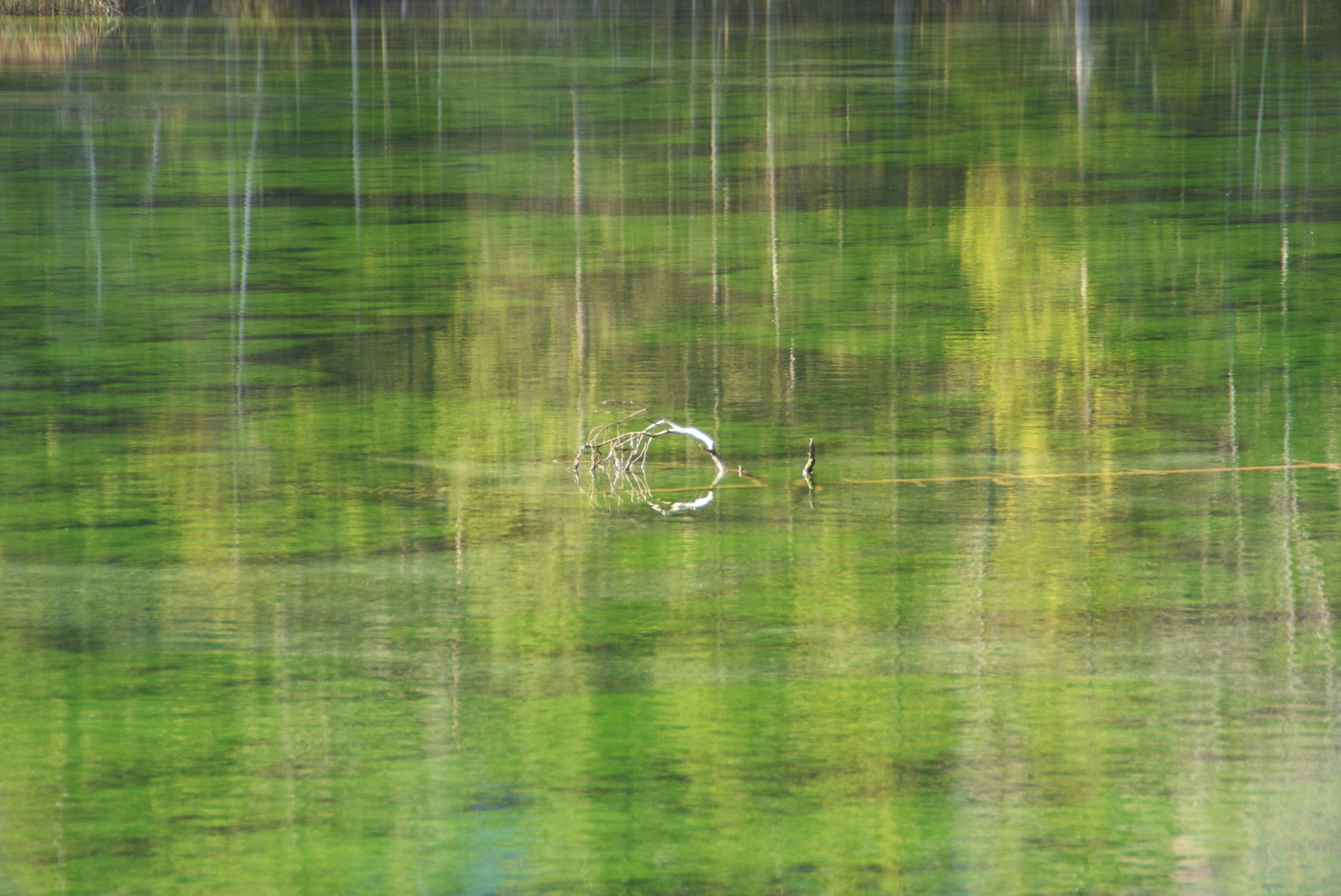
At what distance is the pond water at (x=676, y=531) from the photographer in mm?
4172

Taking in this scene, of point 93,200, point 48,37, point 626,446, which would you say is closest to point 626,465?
point 626,446

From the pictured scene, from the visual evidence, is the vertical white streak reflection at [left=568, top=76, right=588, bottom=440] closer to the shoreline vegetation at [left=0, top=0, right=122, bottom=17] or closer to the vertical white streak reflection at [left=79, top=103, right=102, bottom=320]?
the vertical white streak reflection at [left=79, top=103, right=102, bottom=320]

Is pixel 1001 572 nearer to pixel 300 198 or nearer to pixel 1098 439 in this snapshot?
pixel 1098 439

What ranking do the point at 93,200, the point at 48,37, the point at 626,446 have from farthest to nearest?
the point at 48,37, the point at 93,200, the point at 626,446

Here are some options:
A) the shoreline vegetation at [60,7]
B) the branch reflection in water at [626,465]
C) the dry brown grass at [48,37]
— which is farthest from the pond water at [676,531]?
the shoreline vegetation at [60,7]

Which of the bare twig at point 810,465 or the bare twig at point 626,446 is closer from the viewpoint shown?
the bare twig at point 810,465

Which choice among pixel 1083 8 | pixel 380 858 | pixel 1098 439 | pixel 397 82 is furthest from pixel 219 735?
pixel 1083 8

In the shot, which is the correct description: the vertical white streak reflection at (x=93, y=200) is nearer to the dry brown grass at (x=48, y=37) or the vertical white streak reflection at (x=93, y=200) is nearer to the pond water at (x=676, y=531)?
the pond water at (x=676, y=531)

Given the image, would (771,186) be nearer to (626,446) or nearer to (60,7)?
(626,446)

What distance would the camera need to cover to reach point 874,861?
3988mm

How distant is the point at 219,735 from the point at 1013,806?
165 centimetres

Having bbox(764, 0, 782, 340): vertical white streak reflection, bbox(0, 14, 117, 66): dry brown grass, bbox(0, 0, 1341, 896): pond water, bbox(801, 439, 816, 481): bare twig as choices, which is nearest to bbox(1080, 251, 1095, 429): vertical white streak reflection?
bbox(0, 0, 1341, 896): pond water

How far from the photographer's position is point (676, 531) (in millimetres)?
6180

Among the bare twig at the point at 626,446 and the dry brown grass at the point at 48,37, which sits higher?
the dry brown grass at the point at 48,37
